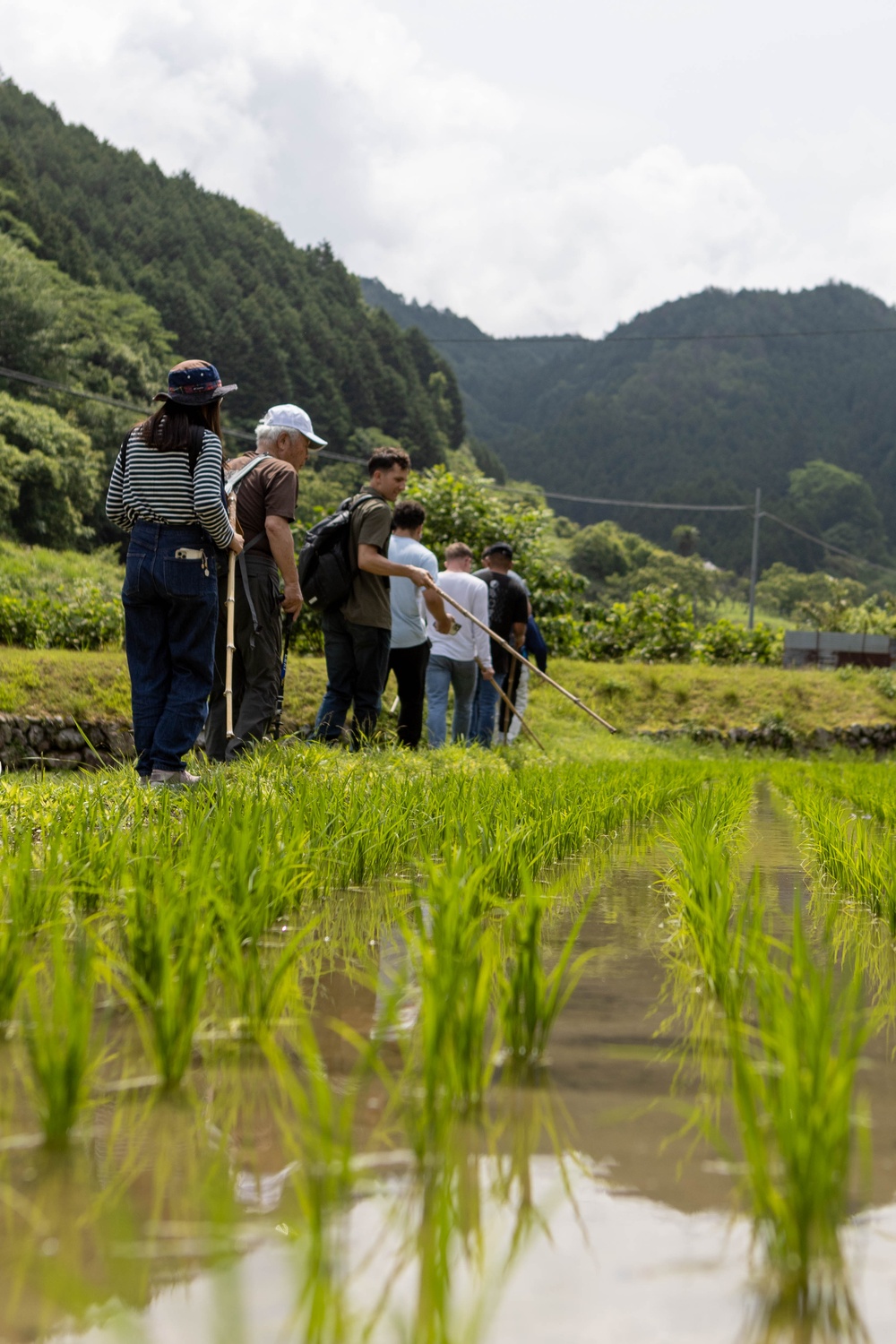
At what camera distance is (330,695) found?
6582 millimetres

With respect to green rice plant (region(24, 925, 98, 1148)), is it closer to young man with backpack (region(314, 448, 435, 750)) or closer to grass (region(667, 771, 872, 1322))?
grass (region(667, 771, 872, 1322))

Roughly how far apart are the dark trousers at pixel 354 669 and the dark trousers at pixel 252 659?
0.79 m

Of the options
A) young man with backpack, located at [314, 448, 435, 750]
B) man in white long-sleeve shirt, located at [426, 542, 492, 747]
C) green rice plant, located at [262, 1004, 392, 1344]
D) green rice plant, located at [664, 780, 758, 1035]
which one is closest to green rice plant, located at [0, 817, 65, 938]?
green rice plant, located at [262, 1004, 392, 1344]

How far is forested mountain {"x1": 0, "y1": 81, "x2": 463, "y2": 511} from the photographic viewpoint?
2202 inches

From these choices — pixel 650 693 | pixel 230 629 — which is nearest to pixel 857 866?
pixel 230 629

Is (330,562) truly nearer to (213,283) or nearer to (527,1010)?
(527,1010)

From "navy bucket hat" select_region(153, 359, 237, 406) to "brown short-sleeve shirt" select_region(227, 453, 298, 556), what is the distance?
82 cm

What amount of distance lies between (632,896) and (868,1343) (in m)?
2.15

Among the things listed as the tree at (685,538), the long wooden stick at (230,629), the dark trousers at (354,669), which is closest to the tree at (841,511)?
the tree at (685,538)

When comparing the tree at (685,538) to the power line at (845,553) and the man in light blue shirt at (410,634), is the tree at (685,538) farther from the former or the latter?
the man in light blue shirt at (410,634)

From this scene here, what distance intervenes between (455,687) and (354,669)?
2.02 m

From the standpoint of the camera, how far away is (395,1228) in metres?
1.09

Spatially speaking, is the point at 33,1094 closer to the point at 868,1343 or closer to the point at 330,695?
the point at 868,1343

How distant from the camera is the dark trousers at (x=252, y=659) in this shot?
546cm
